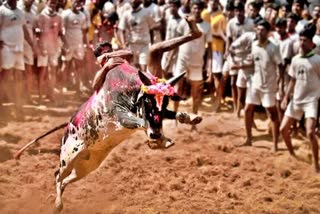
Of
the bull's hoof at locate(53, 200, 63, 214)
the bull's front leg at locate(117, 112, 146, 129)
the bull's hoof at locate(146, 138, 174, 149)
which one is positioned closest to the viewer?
the bull's hoof at locate(146, 138, 174, 149)

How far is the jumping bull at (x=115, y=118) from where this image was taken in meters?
6.27

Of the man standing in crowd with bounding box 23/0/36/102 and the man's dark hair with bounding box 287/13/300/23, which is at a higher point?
the man's dark hair with bounding box 287/13/300/23

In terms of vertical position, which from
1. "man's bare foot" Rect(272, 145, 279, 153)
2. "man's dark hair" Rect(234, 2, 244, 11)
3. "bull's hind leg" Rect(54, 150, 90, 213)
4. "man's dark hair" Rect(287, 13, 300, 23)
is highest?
"man's dark hair" Rect(234, 2, 244, 11)

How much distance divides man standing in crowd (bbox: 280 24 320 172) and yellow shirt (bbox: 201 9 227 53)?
12.2 ft

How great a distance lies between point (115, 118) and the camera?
6898 mm

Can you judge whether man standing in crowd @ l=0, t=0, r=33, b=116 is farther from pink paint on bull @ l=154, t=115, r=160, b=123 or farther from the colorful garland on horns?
pink paint on bull @ l=154, t=115, r=160, b=123

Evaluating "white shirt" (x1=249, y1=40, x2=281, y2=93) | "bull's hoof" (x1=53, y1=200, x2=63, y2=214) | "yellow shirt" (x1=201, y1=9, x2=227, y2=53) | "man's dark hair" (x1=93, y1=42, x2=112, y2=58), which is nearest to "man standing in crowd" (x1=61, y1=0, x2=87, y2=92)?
"yellow shirt" (x1=201, y1=9, x2=227, y2=53)

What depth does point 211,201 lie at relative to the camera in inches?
350

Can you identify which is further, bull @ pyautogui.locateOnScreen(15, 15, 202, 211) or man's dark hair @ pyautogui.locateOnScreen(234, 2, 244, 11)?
man's dark hair @ pyautogui.locateOnScreen(234, 2, 244, 11)

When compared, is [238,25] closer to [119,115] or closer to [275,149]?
[275,149]

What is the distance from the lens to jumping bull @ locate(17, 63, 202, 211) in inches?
247

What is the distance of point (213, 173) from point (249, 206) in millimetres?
1470

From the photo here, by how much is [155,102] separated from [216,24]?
776 cm

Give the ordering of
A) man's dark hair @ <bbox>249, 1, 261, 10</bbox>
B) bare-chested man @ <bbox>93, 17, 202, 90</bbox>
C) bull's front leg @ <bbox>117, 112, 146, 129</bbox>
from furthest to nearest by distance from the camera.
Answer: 1. man's dark hair @ <bbox>249, 1, 261, 10</bbox>
2. bare-chested man @ <bbox>93, 17, 202, 90</bbox>
3. bull's front leg @ <bbox>117, 112, 146, 129</bbox>
